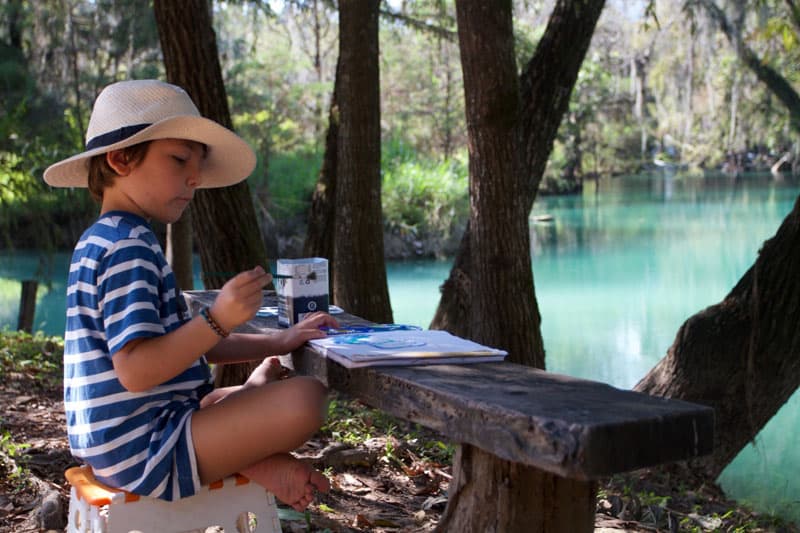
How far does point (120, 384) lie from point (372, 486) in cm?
194

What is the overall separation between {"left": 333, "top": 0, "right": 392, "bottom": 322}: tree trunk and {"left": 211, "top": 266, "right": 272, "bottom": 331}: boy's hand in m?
3.51

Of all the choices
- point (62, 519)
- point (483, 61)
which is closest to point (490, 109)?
point (483, 61)

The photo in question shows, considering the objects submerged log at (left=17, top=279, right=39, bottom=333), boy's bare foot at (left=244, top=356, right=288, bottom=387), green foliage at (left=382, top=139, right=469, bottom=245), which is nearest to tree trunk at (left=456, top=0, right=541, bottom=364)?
boy's bare foot at (left=244, top=356, right=288, bottom=387)

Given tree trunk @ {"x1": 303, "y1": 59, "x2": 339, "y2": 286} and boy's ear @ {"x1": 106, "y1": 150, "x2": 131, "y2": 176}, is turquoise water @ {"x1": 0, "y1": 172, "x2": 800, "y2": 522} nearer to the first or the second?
tree trunk @ {"x1": 303, "y1": 59, "x2": 339, "y2": 286}

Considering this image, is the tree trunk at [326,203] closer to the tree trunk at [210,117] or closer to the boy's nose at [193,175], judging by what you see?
the tree trunk at [210,117]

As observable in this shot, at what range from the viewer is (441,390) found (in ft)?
6.26

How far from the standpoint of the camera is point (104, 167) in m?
2.38

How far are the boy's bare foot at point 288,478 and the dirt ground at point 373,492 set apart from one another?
42.2 inches

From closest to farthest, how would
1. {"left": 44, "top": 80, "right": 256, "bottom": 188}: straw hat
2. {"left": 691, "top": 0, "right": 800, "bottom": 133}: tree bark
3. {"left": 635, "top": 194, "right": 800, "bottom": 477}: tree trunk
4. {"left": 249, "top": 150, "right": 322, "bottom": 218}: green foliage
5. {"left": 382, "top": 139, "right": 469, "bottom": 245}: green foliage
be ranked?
{"left": 44, "top": 80, "right": 256, "bottom": 188}: straw hat < {"left": 635, "top": 194, "right": 800, "bottom": 477}: tree trunk < {"left": 691, "top": 0, "right": 800, "bottom": 133}: tree bark < {"left": 249, "top": 150, "right": 322, "bottom": 218}: green foliage < {"left": 382, "top": 139, "right": 469, "bottom": 245}: green foliage

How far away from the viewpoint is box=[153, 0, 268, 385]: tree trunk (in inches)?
189

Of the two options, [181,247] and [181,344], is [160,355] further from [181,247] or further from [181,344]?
[181,247]

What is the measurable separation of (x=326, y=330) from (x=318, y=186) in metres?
3.99

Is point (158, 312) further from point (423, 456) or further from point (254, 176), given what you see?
point (254, 176)

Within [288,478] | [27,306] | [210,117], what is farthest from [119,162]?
[27,306]
